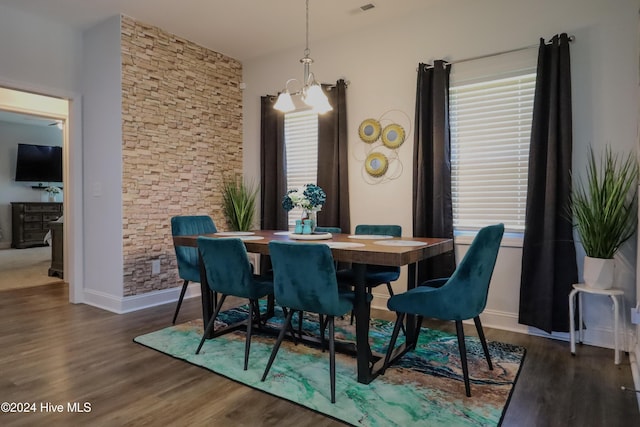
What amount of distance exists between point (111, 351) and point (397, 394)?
6.53ft

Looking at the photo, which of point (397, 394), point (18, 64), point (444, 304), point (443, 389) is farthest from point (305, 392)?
point (18, 64)

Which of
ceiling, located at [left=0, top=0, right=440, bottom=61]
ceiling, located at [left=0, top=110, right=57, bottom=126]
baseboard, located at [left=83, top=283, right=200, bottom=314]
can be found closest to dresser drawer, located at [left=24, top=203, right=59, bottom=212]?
ceiling, located at [left=0, top=110, right=57, bottom=126]

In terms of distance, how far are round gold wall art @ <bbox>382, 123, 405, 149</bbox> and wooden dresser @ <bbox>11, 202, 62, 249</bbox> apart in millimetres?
8552

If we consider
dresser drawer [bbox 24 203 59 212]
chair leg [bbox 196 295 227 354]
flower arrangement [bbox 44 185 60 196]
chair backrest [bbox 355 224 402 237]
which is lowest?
chair leg [bbox 196 295 227 354]

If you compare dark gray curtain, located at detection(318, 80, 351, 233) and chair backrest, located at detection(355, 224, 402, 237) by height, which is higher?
dark gray curtain, located at detection(318, 80, 351, 233)

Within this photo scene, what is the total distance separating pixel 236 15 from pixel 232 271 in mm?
2598

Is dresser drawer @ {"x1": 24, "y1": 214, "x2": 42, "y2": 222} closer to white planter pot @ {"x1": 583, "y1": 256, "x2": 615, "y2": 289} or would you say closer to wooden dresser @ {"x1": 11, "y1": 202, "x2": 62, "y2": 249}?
wooden dresser @ {"x1": 11, "y1": 202, "x2": 62, "y2": 249}

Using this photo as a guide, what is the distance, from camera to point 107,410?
77.7 inches

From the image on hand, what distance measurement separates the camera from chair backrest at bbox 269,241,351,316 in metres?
2.09

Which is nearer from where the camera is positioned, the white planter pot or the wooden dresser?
the white planter pot

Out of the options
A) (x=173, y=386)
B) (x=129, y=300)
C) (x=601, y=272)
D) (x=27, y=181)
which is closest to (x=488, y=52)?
(x=601, y=272)

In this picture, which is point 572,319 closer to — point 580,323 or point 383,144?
point 580,323

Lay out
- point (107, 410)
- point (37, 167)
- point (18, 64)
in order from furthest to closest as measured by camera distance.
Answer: point (37, 167) < point (18, 64) < point (107, 410)

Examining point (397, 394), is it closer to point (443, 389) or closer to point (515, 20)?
point (443, 389)
